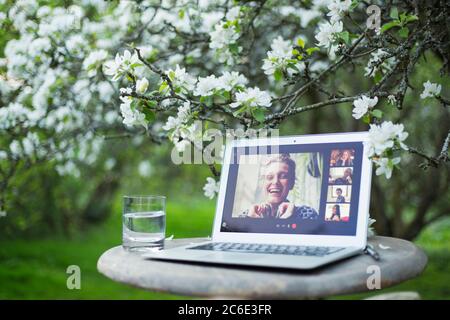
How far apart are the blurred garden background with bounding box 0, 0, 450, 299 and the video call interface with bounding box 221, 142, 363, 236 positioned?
1.33 feet

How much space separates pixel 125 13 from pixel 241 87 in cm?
142

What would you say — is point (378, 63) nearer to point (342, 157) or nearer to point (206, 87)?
point (342, 157)

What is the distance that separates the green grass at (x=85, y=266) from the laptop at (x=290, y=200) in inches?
119

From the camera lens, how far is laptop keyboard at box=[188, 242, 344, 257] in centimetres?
137

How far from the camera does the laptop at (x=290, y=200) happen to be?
147 cm

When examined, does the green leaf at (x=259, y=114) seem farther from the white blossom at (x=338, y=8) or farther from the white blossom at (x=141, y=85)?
the white blossom at (x=338, y=8)

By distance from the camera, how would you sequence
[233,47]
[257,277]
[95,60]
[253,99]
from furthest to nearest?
[95,60] < [233,47] < [253,99] < [257,277]

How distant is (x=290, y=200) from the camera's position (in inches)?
64.2

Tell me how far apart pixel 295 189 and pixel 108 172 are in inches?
195

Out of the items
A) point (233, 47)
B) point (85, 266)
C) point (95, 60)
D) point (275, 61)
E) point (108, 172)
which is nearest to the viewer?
point (275, 61)

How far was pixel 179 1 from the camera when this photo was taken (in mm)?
2898

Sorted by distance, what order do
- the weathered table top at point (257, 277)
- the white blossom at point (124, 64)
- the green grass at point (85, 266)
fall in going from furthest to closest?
the green grass at point (85, 266) → the white blossom at point (124, 64) → the weathered table top at point (257, 277)

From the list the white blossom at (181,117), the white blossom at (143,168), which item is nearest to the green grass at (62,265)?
the white blossom at (143,168)
